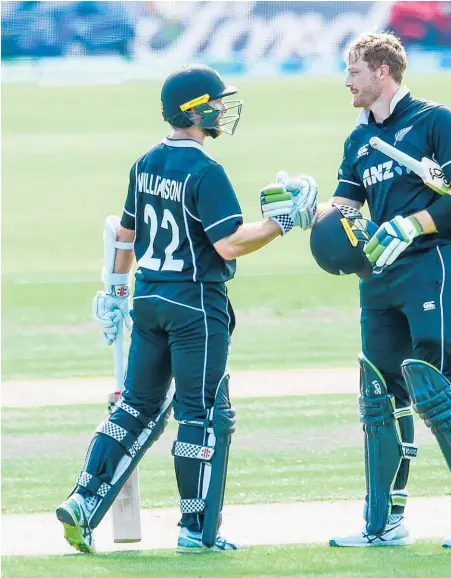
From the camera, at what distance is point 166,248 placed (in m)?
5.20

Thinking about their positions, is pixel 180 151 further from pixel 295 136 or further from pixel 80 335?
pixel 295 136

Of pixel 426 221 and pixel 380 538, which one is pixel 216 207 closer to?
pixel 426 221

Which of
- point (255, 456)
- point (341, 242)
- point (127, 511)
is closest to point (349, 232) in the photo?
point (341, 242)

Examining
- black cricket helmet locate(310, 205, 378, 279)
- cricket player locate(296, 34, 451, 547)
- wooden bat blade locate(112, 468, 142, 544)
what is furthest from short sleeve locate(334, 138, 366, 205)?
wooden bat blade locate(112, 468, 142, 544)

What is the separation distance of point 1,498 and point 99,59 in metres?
34.9

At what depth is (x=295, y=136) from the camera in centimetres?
3139

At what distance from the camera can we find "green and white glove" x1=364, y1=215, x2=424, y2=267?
484 centimetres

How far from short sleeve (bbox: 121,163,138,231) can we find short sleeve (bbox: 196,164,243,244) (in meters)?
0.39

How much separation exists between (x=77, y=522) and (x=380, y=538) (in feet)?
4.16

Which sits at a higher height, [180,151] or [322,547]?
[180,151]

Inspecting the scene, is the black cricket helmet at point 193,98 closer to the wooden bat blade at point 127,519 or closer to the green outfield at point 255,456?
the wooden bat blade at point 127,519

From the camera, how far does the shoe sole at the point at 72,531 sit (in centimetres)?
509

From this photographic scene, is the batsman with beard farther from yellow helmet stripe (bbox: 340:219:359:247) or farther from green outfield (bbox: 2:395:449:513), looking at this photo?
green outfield (bbox: 2:395:449:513)

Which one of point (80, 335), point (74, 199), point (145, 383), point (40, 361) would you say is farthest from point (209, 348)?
point (74, 199)
